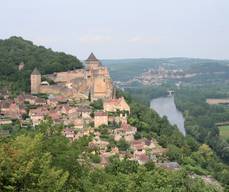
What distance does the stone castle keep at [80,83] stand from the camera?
2039 inches

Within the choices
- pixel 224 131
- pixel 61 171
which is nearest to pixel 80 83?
pixel 224 131

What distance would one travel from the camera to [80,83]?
53.9m

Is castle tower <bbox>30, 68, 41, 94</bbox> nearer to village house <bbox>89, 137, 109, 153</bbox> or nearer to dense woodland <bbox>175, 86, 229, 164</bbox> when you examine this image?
village house <bbox>89, 137, 109, 153</bbox>

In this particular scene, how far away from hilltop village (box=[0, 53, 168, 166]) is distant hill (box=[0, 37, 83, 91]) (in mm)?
1838

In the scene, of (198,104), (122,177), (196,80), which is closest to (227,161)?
(122,177)

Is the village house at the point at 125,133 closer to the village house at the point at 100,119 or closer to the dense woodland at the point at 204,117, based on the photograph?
the village house at the point at 100,119

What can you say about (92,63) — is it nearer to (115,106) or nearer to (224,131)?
(115,106)

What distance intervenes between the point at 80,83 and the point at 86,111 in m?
9.09

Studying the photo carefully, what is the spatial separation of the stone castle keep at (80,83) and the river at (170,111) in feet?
73.8

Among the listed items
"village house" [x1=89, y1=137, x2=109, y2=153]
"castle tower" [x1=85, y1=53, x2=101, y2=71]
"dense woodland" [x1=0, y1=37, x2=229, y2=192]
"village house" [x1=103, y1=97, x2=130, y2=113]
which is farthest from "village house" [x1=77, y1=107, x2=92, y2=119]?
"castle tower" [x1=85, y1=53, x2=101, y2=71]

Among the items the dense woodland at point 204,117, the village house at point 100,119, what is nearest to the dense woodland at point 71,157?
the dense woodland at point 204,117

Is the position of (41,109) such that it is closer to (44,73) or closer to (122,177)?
(44,73)

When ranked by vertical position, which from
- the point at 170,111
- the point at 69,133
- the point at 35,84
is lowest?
the point at 170,111

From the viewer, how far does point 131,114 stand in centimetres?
4812
